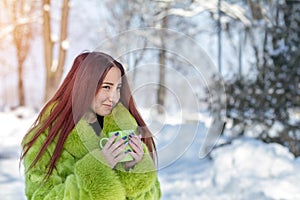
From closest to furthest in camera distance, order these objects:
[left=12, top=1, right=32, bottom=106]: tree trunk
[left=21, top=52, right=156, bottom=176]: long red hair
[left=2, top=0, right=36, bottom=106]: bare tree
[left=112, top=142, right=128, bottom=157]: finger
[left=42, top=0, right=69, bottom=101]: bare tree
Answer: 1. [left=112, top=142, right=128, bottom=157]: finger
2. [left=21, top=52, right=156, bottom=176]: long red hair
3. [left=42, top=0, right=69, bottom=101]: bare tree
4. [left=2, top=0, right=36, bottom=106]: bare tree
5. [left=12, top=1, right=32, bottom=106]: tree trunk

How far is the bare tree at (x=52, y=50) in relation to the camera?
12.5 meters

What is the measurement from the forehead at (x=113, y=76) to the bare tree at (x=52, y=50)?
11.1 meters

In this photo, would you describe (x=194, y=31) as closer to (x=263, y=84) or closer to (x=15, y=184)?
(x=263, y=84)

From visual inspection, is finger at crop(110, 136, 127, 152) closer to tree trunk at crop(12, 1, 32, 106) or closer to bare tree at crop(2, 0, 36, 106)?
bare tree at crop(2, 0, 36, 106)

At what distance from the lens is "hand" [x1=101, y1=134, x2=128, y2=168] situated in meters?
1.46

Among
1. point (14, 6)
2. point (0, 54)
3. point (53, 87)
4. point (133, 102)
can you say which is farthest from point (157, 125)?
point (0, 54)

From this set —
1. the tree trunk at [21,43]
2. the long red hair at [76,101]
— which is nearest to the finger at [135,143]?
the long red hair at [76,101]

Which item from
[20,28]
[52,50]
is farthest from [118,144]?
[20,28]

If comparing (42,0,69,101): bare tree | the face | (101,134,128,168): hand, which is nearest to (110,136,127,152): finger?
(101,134,128,168): hand

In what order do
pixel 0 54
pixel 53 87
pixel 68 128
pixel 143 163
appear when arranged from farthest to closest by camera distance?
pixel 0 54 < pixel 53 87 < pixel 68 128 < pixel 143 163

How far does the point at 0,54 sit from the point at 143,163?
756 inches

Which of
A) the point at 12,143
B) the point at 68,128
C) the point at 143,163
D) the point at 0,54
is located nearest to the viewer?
the point at 143,163

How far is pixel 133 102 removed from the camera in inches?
69.5

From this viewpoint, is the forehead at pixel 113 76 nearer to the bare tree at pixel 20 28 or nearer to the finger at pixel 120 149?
the finger at pixel 120 149
